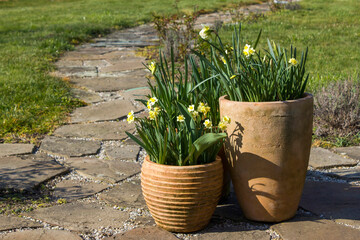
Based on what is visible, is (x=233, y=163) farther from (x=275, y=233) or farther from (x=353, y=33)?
(x=353, y=33)

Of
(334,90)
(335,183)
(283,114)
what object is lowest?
(335,183)

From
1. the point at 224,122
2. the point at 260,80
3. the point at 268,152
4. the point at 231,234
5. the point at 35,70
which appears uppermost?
the point at 260,80

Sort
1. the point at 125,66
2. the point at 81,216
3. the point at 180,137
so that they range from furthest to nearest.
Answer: the point at 125,66 → the point at 81,216 → the point at 180,137

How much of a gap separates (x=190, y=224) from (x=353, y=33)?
7930mm

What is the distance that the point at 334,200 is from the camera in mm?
3041

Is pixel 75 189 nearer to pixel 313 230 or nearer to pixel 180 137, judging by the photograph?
pixel 180 137

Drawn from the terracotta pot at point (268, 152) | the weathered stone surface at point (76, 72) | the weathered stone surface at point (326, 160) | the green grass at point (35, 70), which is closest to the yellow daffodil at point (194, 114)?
the terracotta pot at point (268, 152)

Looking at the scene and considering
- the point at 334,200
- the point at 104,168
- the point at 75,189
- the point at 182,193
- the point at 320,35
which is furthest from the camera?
the point at 320,35

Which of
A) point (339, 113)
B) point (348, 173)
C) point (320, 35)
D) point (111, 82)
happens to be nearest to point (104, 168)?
point (348, 173)

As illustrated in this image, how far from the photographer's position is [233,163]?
2727mm

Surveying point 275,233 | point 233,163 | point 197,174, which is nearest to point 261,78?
point 233,163

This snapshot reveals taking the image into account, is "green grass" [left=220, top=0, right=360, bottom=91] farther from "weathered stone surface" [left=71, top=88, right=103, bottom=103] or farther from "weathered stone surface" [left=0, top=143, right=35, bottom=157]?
"weathered stone surface" [left=0, top=143, right=35, bottom=157]

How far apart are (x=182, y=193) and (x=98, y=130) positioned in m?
2.18

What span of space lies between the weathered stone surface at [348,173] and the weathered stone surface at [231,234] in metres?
1.13
